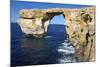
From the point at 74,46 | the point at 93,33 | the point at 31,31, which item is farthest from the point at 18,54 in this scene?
the point at 93,33

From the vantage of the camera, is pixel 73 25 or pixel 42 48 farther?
pixel 73 25

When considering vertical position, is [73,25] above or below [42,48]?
above
